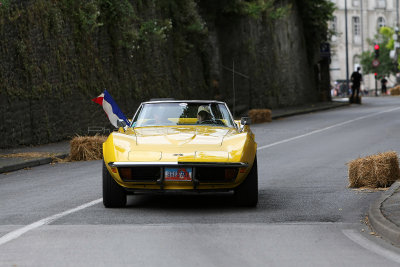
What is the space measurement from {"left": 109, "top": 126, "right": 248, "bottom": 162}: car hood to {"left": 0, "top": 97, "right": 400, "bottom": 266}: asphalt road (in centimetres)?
63

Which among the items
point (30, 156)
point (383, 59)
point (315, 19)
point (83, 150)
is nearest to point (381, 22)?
point (383, 59)

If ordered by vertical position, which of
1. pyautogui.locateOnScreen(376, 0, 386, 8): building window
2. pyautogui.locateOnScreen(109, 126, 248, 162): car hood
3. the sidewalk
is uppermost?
pyautogui.locateOnScreen(376, 0, 386, 8): building window

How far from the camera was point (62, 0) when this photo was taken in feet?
75.3

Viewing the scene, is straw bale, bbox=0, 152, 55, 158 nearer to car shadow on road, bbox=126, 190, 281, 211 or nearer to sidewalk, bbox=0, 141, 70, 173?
sidewalk, bbox=0, 141, 70, 173

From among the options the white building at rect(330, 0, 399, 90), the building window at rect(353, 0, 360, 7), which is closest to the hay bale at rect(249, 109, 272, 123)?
the white building at rect(330, 0, 399, 90)

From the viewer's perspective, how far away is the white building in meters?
99.2

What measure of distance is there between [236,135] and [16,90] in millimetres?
11712

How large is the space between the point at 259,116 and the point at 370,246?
80.5 feet

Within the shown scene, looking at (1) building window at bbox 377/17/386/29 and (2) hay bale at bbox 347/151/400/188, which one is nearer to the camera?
(2) hay bale at bbox 347/151/400/188

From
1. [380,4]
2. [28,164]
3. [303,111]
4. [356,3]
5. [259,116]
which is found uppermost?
[356,3]

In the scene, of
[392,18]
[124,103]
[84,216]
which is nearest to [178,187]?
[84,216]

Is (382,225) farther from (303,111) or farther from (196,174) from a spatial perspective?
(303,111)

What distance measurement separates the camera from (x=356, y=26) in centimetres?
10075

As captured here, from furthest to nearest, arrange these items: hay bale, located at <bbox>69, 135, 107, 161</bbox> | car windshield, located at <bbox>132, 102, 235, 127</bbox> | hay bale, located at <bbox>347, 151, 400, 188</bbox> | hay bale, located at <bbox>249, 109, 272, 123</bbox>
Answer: hay bale, located at <bbox>249, 109, 272, 123</bbox> < hay bale, located at <bbox>69, 135, 107, 161</bbox> < hay bale, located at <bbox>347, 151, 400, 188</bbox> < car windshield, located at <bbox>132, 102, 235, 127</bbox>
